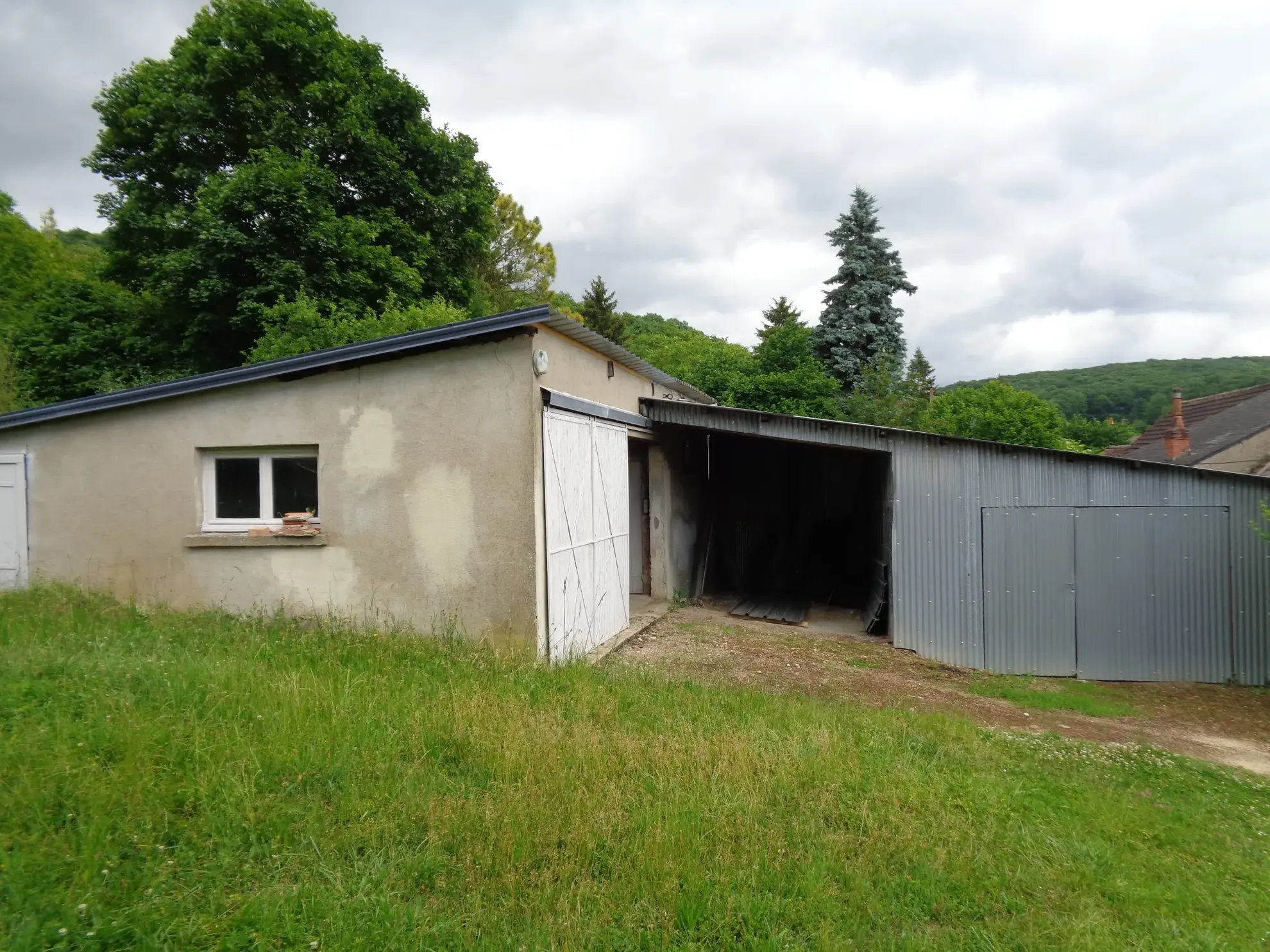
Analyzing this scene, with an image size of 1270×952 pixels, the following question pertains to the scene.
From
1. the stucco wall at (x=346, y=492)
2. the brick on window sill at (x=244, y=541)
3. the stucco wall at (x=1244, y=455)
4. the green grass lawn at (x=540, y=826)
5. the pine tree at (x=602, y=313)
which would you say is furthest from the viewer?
the pine tree at (x=602, y=313)

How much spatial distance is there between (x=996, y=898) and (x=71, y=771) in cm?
446

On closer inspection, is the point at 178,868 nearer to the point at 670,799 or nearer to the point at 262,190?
the point at 670,799

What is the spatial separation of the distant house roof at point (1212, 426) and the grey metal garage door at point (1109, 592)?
1370cm

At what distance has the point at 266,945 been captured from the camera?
271cm

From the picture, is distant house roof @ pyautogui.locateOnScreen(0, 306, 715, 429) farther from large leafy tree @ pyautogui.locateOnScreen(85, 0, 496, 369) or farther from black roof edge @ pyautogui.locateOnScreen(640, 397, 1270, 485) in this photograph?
large leafy tree @ pyautogui.locateOnScreen(85, 0, 496, 369)

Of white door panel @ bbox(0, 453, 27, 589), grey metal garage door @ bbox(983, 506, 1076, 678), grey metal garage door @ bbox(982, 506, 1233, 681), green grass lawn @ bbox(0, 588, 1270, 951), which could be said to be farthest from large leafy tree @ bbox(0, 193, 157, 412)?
grey metal garage door @ bbox(982, 506, 1233, 681)

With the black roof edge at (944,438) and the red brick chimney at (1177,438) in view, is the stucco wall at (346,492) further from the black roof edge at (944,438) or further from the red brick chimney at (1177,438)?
the red brick chimney at (1177,438)

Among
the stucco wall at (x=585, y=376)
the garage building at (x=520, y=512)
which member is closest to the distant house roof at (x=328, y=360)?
the garage building at (x=520, y=512)

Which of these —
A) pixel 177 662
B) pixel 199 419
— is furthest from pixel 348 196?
pixel 177 662

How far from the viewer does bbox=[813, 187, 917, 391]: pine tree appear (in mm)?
26156

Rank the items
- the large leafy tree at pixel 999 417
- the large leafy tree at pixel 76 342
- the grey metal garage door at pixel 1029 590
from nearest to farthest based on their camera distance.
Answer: the grey metal garage door at pixel 1029 590, the large leafy tree at pixel 76 342, the large leafy tree at pixel 999 417

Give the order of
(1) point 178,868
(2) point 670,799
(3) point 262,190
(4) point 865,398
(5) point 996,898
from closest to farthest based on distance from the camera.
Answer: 1. (1) point 178,868
2. (5) point 996,898
3. (2) point 670,799
4. (3) point 262,190
5. (4) point 865,398

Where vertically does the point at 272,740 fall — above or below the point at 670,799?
above

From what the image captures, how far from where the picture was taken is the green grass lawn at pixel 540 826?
2.93 metres
